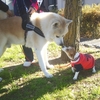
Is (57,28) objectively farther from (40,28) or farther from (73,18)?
(73,18)

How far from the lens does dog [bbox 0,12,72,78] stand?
3.66 m

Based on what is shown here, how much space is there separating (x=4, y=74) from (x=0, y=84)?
413mm

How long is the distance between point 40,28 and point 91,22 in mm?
4013

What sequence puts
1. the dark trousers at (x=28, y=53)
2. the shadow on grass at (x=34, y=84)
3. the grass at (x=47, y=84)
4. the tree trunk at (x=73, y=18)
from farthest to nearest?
1. the dark trousers at (x=28, y=53)
2. the tree trunk at (x=73, y=18)
3. the shadow on grass at (x=34, y=84)
4. the grass at (x=47, y=84)

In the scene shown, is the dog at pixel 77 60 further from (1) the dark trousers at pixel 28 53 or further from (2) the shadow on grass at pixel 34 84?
(1) the dark trousers at pixel 28 53

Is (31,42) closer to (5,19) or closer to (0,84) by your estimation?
(5,19)

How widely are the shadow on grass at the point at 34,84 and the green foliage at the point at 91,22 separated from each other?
345 centimetres

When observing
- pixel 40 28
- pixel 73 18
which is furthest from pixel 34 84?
pixel 73 18

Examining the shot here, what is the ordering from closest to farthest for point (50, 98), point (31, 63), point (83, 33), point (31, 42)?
point (50, 98) → point (31, 42) → point (31, 63) → point (83, 33)

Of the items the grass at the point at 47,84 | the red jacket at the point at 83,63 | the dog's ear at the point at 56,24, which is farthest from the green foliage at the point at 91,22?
the dog's ear at the point at 56,24

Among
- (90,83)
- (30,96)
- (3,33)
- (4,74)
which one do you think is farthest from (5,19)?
(90,83)

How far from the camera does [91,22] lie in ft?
24.1

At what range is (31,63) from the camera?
4797mm

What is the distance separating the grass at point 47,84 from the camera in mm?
3447
